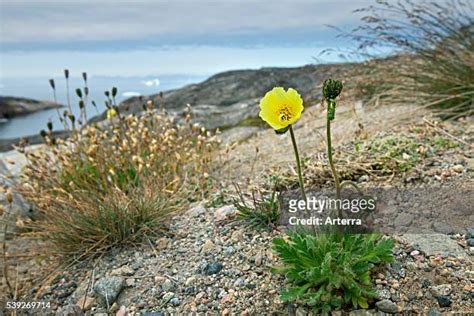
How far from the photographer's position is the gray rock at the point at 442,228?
1.98m

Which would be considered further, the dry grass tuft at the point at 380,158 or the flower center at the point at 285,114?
the dry grass tuft at the point at 380,158

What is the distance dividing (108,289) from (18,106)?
4.89m

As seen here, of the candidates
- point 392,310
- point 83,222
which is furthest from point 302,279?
point 83,222

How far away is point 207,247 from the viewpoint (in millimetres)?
2176

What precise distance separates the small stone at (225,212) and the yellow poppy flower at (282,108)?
820 millimetres

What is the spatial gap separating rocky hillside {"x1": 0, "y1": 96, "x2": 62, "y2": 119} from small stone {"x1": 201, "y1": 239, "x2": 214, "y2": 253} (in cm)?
438

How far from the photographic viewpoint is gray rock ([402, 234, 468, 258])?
6.08ft

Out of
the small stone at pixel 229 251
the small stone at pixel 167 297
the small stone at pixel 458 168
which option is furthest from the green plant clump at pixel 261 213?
the small stone at pixel 458 168

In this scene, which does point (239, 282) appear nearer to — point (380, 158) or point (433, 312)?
point (433, 312)

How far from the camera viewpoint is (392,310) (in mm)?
1632

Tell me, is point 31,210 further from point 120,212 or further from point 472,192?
point 472,192

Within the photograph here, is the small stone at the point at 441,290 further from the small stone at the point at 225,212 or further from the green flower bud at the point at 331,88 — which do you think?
the small stone at the point at 225,212

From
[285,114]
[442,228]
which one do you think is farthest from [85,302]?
[442,228]

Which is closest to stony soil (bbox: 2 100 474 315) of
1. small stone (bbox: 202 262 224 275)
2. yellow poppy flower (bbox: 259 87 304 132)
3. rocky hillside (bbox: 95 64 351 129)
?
small stone (bbox: 202 262 224 275)
